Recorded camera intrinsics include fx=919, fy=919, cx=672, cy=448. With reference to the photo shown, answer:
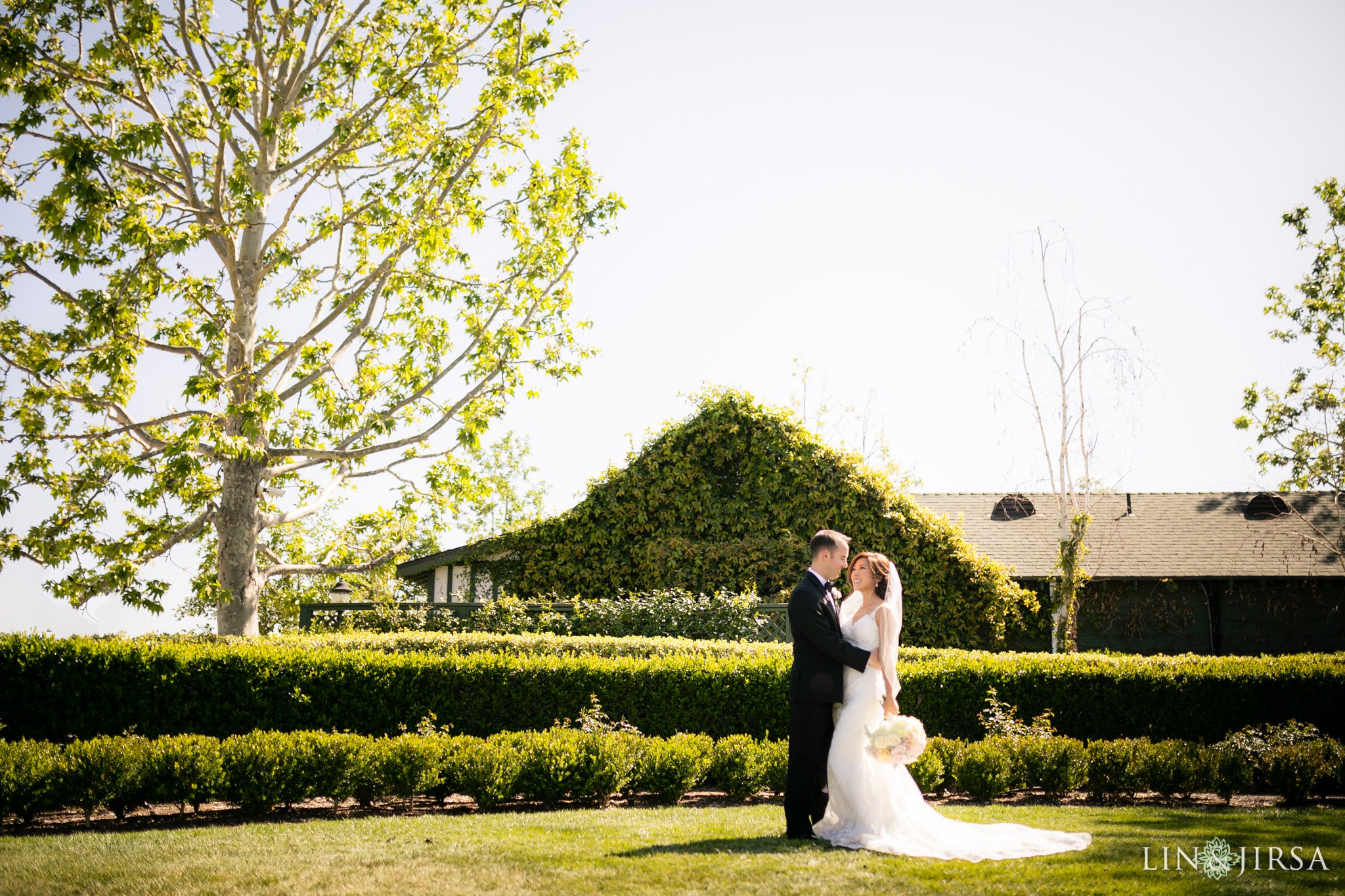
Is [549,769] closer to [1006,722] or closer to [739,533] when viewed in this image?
[1006,722]

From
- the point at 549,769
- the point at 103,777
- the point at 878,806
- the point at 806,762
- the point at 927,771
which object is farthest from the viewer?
the point at 927,771

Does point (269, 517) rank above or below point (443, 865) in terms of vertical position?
above

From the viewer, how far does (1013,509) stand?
28.4m

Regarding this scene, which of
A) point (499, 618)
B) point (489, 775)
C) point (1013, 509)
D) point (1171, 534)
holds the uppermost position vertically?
point (1013, 509)

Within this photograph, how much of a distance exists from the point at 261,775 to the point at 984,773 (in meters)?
7.53

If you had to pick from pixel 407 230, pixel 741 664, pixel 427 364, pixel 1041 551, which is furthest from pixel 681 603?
pixel 1041 551

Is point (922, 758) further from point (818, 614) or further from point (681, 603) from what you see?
point (681, 603)

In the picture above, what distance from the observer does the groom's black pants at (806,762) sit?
736 cm

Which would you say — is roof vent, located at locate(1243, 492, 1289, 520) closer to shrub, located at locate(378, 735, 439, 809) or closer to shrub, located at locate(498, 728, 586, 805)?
shrub, located at locate(498, 728, 586, 805)

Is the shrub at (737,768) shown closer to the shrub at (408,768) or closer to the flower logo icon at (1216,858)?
the shrub at (408,768)

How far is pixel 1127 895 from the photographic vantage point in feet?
18.7

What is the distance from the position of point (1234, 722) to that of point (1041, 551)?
1245 centimetres

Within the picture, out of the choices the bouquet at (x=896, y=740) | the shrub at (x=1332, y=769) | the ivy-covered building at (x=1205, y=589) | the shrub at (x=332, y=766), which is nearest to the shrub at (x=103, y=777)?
the shrub at (x=332, y=766)

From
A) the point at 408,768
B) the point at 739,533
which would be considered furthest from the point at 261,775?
the point at 739,533
